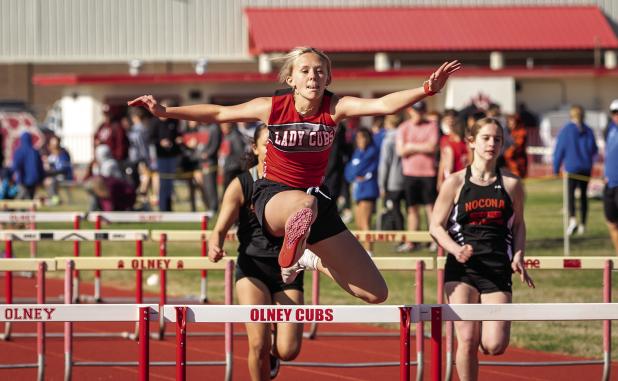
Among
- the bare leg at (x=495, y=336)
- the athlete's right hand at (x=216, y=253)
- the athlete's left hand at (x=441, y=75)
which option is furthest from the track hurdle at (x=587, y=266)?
the athlete's left hand at (x=441, y=75)

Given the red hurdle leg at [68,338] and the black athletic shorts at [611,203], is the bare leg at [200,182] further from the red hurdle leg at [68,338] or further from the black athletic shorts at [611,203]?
the red hurdle leg at [68,338]

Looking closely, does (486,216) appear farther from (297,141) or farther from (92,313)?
(92,313)

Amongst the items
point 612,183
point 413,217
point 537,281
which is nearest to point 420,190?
point 413,217

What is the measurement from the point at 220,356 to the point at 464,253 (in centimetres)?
340

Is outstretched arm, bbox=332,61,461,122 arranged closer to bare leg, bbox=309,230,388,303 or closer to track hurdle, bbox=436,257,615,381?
bare leg, bbox=309,230,388,303

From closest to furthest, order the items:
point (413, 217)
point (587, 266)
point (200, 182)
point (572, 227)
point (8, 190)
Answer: point (587, 266) → point (413, 217) → point (572, 227) → point (8, 190) → point (200, 182)

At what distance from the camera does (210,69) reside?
4812cm

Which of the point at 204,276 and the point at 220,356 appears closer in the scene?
the point at 220,356

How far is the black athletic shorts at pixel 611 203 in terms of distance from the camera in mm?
14422

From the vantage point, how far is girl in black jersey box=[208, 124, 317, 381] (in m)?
7.84

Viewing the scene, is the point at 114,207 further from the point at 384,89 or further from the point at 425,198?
the point at 384,89

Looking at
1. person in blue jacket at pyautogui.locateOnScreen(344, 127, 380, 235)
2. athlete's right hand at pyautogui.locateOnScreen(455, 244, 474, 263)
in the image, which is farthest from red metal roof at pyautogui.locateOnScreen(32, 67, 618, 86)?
athlete's right hand at pyautogui.locateOnScreen(455, 244, 474, 263)

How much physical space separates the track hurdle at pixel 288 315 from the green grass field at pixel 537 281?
14.5 ft

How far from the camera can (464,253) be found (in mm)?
7547
